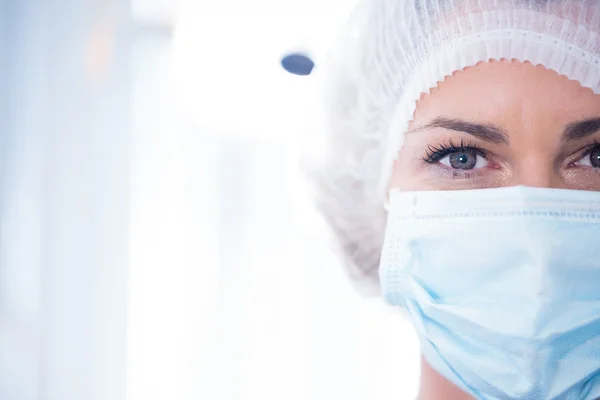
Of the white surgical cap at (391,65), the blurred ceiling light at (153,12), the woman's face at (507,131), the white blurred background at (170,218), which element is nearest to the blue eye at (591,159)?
the woman's face at (507,131)

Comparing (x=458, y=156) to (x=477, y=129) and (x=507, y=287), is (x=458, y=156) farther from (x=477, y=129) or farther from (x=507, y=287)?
(x=507, y=287)

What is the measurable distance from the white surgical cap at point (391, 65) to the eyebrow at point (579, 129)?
0.06 metres

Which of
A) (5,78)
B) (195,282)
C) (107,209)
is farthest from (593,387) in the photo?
(5,78)

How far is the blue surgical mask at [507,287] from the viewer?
80 cm

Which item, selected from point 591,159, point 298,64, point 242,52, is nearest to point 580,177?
point 591,159

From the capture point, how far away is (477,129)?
88cm

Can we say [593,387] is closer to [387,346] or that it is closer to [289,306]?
[387,346]

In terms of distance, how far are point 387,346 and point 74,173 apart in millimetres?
944

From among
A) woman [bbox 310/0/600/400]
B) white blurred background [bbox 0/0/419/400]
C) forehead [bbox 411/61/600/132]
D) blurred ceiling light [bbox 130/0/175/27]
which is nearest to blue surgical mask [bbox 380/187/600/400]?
woman [bbox 310/0/600/400]

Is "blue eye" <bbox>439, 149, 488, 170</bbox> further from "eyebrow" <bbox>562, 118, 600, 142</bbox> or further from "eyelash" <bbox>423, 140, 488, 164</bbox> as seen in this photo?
"eyebrow" <bbox>562, 118, 600, 142</bbox>

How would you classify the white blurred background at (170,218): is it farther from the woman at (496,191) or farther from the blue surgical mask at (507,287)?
the blue surgical mask at (507,287)

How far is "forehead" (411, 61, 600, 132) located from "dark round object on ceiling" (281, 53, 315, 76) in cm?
44

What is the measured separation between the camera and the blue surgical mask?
795 mm

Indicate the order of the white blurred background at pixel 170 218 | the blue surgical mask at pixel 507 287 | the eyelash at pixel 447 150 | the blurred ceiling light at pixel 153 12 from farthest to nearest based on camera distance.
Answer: the blurred ceiling light at pixel 153 12, the white blurred background at pixel 170 218, the eyelash at pixel 447 150, the blue surgical mask at pixel 507 287
